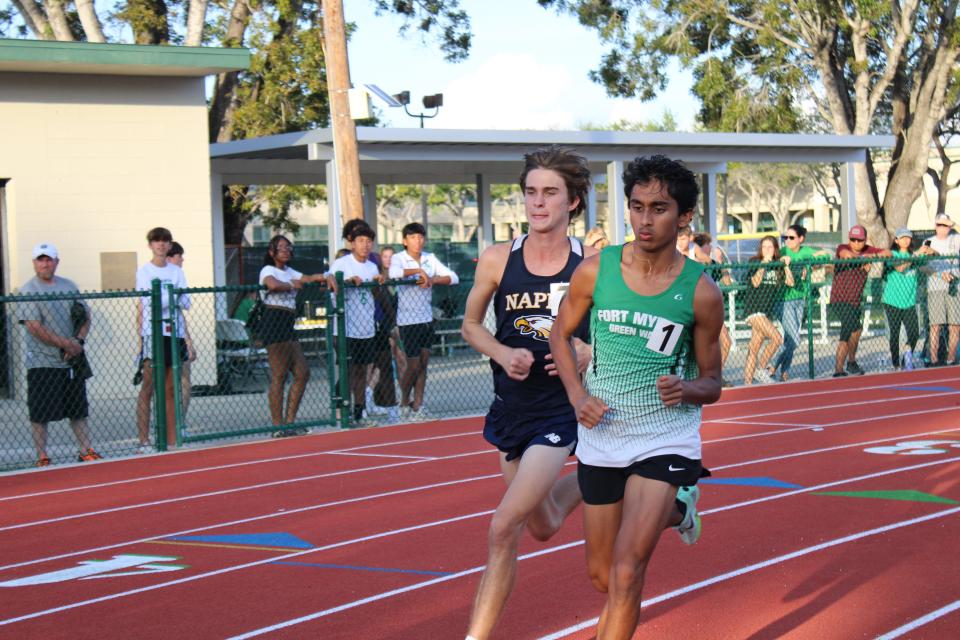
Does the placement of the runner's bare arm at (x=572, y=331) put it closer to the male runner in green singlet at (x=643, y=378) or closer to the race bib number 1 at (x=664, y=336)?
the male runner in green singlet at (x=643, y=378)

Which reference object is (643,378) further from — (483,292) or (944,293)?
(944,293)

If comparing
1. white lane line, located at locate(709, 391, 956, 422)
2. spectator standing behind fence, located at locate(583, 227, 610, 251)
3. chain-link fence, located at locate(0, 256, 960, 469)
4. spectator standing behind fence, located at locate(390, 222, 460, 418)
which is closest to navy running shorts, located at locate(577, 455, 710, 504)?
chain-link fence, located at locate(0, 256, 960, 469)

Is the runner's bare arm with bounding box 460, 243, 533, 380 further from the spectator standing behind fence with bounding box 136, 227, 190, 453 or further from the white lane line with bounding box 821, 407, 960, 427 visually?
the white lane line with bounding box 821, 407, 960, 427

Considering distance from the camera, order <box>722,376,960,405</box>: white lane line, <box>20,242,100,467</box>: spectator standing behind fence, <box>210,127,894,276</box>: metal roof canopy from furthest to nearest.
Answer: <box>210,127,894,276</box>: metal roof canopy → <box>722,376,960,405</box>: white lane line → <box>20,242,100,467</box>: spectator standing behind fence

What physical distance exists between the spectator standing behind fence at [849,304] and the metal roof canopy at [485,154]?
424cm

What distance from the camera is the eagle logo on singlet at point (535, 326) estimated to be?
18.1 ft

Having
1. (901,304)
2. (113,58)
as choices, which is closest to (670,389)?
(113,58)

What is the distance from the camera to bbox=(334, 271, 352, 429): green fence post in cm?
1350

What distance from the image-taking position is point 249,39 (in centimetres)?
2862

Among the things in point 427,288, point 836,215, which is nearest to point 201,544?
point 427,288

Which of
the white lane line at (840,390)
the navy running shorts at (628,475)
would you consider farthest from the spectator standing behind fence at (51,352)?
the navy running shorts at (628,475)

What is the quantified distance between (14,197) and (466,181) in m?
13.2

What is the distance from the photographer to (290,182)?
2614 cm

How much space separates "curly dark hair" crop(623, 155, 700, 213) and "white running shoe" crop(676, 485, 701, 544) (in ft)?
3.41
